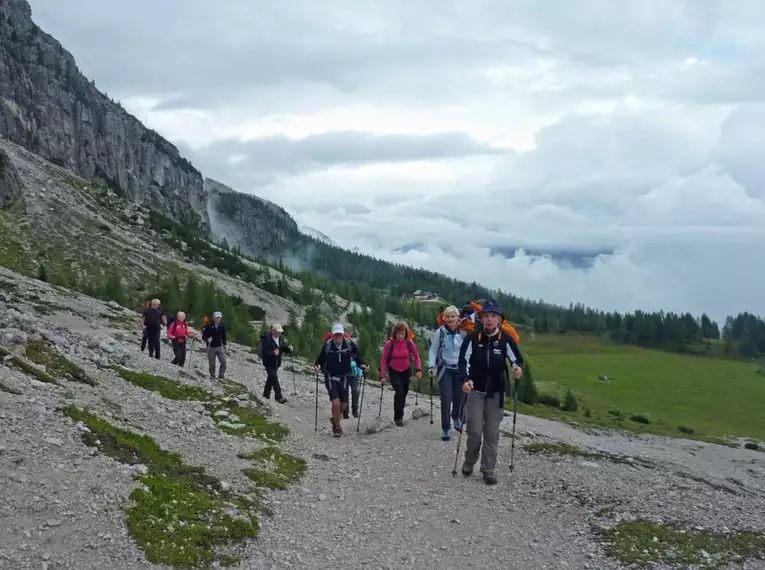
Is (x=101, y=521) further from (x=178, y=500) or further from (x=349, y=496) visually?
(x=349, y=496)

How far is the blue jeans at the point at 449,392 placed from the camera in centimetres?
1922

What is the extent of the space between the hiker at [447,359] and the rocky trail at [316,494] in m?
1.07

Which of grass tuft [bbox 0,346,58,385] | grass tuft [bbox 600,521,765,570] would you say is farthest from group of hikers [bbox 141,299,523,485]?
grass tuft [bbox 0,346,58,385]

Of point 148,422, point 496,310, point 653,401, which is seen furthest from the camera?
point 653,401

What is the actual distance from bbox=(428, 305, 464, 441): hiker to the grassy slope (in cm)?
3829

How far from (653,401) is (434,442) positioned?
113 meters

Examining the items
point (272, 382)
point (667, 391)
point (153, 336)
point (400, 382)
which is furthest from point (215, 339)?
point (667, 391)

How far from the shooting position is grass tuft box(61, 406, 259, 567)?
33.8ft

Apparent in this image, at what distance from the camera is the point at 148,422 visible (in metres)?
18.0

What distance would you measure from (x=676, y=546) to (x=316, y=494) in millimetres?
7385

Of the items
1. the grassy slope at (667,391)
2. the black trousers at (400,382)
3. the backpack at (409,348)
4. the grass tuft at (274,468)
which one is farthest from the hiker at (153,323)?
the grassy slope at (667,391)

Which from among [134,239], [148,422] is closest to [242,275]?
[134,239]

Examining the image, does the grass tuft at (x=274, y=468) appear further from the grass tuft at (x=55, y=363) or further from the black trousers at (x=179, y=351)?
the black trousers at (x=179, y=351)

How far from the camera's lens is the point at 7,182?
137500 millimetres
